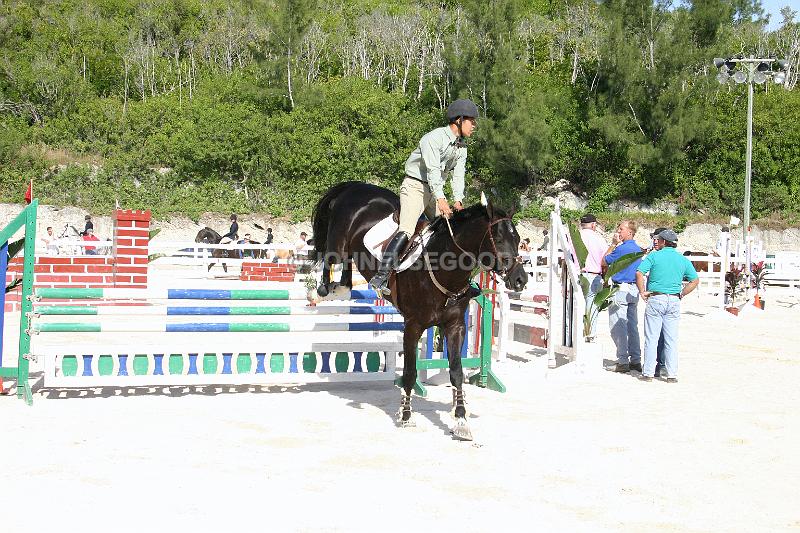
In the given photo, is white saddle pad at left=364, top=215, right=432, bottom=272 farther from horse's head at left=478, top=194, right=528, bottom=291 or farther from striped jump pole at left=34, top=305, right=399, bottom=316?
horse's head at left=478, top=194, right=528, bottom=291

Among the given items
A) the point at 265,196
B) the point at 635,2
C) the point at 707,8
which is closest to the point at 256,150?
the point at 265,196

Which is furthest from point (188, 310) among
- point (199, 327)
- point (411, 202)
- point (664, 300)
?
point (664, 300)

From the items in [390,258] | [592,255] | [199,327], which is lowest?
[199,327]

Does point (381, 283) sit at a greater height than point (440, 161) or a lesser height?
lesser

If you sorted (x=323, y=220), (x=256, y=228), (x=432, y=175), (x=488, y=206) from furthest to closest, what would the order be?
(x=256, y=228), (x=323, y=220), (x=432, y=175), (x=488, y=206)

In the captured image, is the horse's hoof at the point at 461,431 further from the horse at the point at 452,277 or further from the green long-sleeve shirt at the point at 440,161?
the green long-sleeve shirt at the point at 440,161

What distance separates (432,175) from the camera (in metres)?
6.55

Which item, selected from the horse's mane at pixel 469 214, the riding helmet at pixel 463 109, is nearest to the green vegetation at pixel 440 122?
the riding helmet at pixel 463 109

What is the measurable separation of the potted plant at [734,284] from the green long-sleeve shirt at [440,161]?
478 inches

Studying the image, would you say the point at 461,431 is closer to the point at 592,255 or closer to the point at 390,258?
the point at 390,258

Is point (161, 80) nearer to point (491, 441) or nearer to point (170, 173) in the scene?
point (170, 173)

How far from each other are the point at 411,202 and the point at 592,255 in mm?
3931

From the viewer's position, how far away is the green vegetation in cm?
3941

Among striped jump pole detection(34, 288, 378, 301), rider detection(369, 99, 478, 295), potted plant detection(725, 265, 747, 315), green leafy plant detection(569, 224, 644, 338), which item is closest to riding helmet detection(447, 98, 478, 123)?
rider detection(369, 99, 478, 295)
